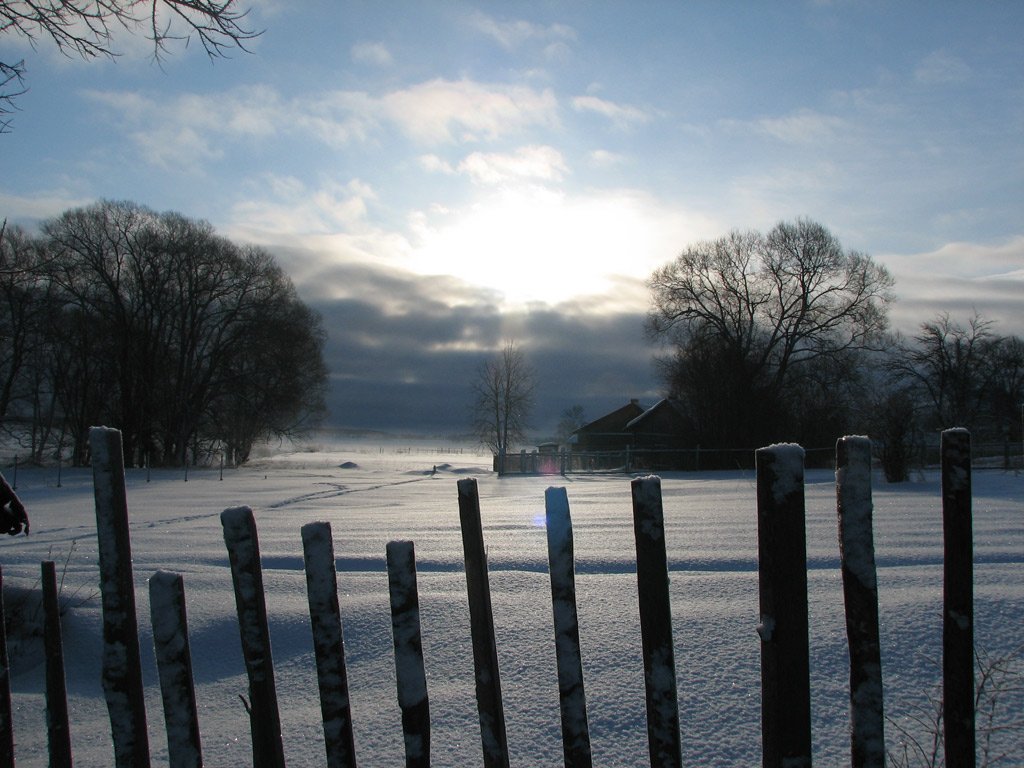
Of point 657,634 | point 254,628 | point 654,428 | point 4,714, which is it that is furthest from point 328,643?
point 654,428

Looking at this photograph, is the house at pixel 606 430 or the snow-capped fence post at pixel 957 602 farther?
the house at pixel 606 430

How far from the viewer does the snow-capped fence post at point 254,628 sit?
1.82 m

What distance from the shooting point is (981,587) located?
153 inches

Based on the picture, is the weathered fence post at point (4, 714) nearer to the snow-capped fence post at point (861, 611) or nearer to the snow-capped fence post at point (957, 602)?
the snow-capped fence post at point (861, 611)

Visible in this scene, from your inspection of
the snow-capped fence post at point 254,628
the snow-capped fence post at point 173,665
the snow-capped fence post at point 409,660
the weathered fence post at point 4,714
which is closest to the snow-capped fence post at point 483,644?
the snow-capped fence post at point 409,660

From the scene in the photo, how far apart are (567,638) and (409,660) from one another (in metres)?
0.42

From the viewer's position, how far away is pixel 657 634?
1649 mm

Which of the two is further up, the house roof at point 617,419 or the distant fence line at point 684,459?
the house roof at point 617,419

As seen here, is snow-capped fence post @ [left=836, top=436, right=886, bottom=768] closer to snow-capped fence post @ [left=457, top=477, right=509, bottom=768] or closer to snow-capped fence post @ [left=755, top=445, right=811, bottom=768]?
snow-capped fence post @ [left=755, top=445, right=811, bottom=768]

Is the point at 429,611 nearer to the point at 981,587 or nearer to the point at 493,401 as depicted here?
Result: the point at 981,587

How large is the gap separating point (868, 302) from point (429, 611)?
127 ft

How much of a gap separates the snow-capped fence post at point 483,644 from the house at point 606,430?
47.7 m

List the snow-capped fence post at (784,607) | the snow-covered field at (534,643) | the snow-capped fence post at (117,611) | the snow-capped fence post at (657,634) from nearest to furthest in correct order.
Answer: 1. the snow-capped fence post at (784,607)
2. the snow-capped fence post at (657,634)
3. the snow-capped fence post at (117,611)
4. the snow-covered field at (534,643)

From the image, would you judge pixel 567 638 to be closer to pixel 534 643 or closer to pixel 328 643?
pixel 328 643
